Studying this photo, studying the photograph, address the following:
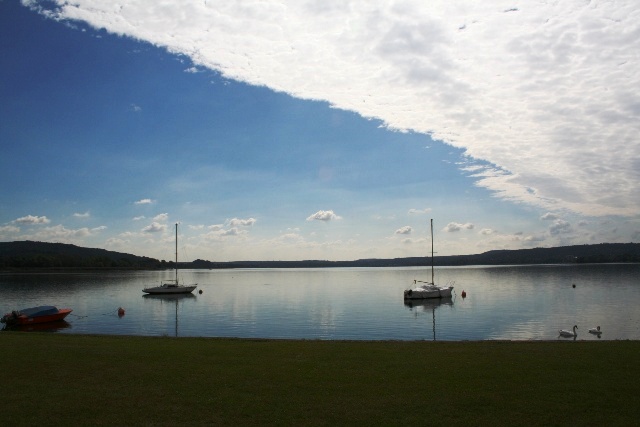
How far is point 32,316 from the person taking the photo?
42.9 metres

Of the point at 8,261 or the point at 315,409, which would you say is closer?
the point at 315,409

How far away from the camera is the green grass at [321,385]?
9.27 m

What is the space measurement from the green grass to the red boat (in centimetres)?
2981

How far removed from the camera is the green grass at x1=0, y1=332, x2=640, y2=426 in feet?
30.4

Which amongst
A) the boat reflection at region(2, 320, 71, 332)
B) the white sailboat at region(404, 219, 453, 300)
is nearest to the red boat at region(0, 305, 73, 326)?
the boat reflection at region(2, 320, 71, 332)

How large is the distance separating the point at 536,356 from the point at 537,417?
653cm

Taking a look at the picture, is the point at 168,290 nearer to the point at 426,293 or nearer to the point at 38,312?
the point at 38,312

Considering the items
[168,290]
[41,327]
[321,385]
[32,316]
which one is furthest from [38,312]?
[168,290]

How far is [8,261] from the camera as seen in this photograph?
191m

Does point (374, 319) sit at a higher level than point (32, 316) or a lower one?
lower

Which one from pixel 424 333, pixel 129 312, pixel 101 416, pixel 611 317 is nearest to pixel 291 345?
pixel 101 416

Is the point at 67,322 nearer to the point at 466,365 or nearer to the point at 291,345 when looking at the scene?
the point at 291,345

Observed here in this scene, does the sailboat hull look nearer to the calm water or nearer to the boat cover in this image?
the calm water

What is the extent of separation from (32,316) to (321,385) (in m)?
40.6
